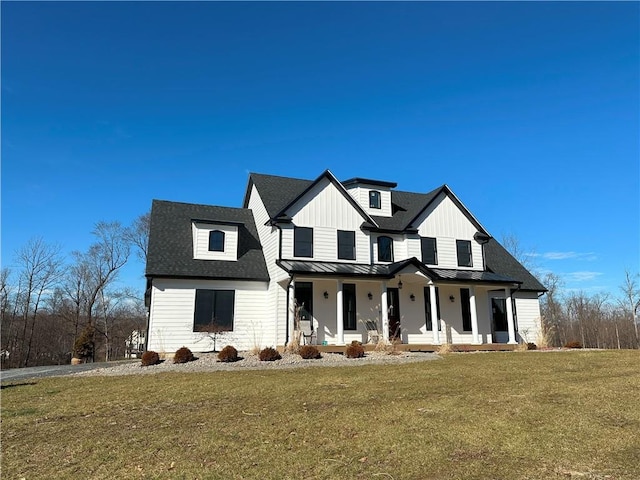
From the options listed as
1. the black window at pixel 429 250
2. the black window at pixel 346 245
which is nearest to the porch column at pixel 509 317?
the black window at pixel 429 250

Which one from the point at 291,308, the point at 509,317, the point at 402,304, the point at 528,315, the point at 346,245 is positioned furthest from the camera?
the point at 528,315

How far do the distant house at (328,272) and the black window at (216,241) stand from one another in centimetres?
5

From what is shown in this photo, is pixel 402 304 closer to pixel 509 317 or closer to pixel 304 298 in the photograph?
pixel 304 298

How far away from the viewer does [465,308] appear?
918 inches

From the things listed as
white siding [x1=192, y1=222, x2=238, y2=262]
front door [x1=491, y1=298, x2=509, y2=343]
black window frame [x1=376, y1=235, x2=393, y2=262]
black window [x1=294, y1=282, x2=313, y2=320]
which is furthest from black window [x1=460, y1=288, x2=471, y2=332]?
white siding [x1=192, y1=222, x2=238, y2=262]

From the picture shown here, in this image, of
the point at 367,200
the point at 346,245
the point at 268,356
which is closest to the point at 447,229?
the point at 367,200

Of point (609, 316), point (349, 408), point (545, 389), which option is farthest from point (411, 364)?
point (609, 316)

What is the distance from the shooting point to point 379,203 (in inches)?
962

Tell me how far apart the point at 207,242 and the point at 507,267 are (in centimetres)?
1795

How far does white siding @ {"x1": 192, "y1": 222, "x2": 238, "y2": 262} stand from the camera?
20922 mm

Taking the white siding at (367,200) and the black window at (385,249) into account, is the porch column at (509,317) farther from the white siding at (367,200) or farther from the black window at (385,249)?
the white siding at (367,200)

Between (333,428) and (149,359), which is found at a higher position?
(149,359)

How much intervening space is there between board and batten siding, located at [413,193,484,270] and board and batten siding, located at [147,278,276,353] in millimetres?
9740

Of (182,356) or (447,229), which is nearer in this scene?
(182,356)
